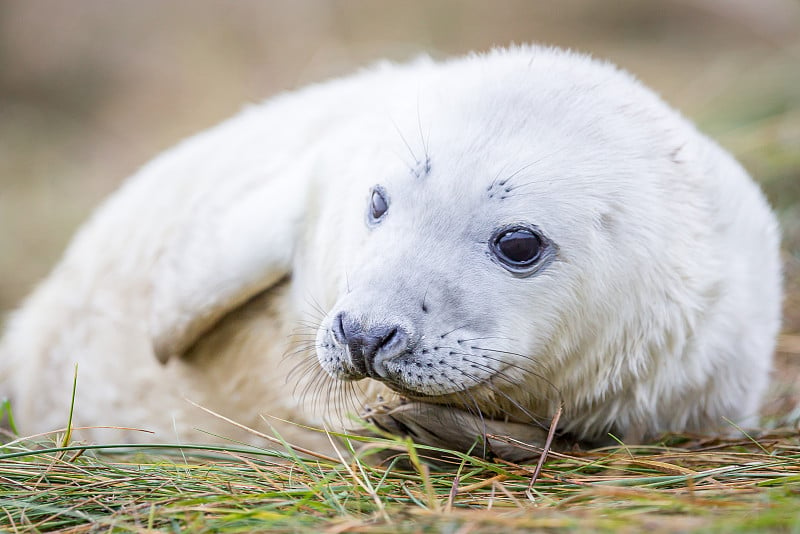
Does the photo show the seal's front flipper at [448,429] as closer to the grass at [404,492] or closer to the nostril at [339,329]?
the grass at [404,492]

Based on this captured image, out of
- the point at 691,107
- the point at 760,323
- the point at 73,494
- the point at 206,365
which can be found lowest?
the point at 73,494

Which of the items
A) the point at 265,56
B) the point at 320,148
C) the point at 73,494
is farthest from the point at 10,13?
the point at 73,494

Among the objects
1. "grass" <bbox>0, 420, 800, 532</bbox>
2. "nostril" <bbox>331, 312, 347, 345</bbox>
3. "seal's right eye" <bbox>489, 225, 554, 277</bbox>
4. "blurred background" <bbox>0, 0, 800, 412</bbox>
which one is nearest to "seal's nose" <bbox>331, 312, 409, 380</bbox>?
"nostril" <bbox>331, 312, 347, 345</bbox>

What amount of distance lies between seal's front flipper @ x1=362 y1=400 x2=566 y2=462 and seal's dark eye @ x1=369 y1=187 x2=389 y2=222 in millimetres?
517

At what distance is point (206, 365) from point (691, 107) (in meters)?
4.84

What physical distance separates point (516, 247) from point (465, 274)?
0.16 metres

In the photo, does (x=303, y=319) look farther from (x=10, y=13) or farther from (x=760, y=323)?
(x=10, y=13)

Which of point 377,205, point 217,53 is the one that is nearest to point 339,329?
point 377,205

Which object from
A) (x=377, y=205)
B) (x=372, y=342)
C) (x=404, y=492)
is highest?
(x=377, y=205)

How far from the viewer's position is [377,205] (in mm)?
2527

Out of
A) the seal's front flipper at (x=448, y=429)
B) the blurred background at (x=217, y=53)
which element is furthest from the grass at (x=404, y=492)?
the blurred background at (x=217, y=53)

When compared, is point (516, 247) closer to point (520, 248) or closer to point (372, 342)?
point (520, 248)

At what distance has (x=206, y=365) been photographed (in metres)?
3.18

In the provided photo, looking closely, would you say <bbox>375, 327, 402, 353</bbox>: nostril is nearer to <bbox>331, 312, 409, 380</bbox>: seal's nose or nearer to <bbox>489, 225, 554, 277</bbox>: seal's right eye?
<bbox>331, 312, 409, 380</bbox>: seal's nose
